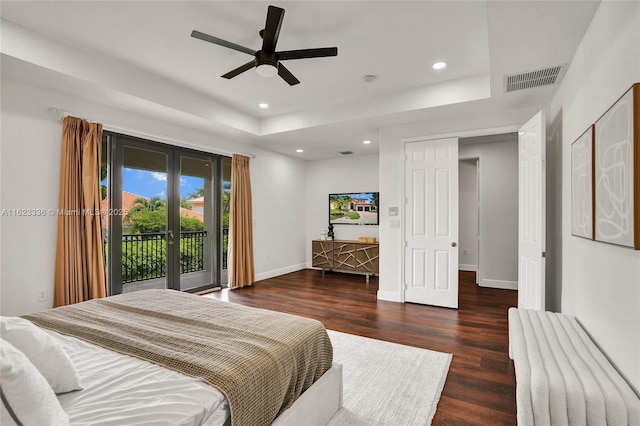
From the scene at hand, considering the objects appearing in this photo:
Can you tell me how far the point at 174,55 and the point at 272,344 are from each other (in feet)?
9.75

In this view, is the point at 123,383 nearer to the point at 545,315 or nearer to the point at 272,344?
the point at 272,344

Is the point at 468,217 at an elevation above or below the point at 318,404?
above

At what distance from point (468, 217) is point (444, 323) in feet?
13.3

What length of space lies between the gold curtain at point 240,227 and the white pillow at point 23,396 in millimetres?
4329

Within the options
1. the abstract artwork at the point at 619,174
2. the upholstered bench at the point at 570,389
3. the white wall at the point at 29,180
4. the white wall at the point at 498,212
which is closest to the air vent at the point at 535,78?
the abstract artwork at the point at 619,174

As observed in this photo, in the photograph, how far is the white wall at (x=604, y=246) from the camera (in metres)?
1.38

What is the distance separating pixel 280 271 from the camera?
21.5ft

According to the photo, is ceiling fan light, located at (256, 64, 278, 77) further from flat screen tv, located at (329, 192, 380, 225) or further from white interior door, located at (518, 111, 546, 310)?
flat screen tv, located at (329, 192, 380, 225)

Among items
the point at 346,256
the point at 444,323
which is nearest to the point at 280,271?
the point at 346,256

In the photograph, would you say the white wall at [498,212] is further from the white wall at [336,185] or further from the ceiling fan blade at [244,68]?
the ceiling fan blade at [244,68]

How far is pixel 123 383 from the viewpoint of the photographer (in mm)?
1276

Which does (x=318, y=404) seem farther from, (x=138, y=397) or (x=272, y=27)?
(x=272, y=27)

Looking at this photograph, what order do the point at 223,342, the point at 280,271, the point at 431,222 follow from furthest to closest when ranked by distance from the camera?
1. the point at 280,271
2. the point at 431,222
3. the point at 223,342

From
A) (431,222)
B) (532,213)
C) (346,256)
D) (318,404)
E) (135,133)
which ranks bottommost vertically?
(318,404)
